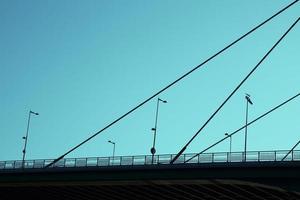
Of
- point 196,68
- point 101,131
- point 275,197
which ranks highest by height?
point 196,68

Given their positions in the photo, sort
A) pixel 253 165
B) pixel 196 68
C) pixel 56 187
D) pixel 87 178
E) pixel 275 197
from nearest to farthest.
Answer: pixel 196 68 < pixel 253 165 < pixel 275 197 < pixel 87 178 < pixel 56 187

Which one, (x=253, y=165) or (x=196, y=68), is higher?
(x=196, y=68)

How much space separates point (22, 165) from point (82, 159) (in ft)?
36.4

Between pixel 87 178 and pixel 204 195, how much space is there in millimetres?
12980

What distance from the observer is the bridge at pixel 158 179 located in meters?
59.5

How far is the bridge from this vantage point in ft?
195

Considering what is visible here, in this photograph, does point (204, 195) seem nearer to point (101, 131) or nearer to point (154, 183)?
point (154, 183)

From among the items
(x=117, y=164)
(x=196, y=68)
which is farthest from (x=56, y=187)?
(x=196, y=68)

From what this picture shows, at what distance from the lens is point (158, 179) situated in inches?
2712

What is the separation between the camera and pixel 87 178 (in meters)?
76.8

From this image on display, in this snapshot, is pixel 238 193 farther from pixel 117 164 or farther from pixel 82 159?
pixel 82 159

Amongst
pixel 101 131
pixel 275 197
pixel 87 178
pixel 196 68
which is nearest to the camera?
pixel 196 68

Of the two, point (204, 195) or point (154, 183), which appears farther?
point (204, 195)

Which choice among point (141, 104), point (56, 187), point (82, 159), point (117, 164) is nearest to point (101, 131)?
point (141, 104)
